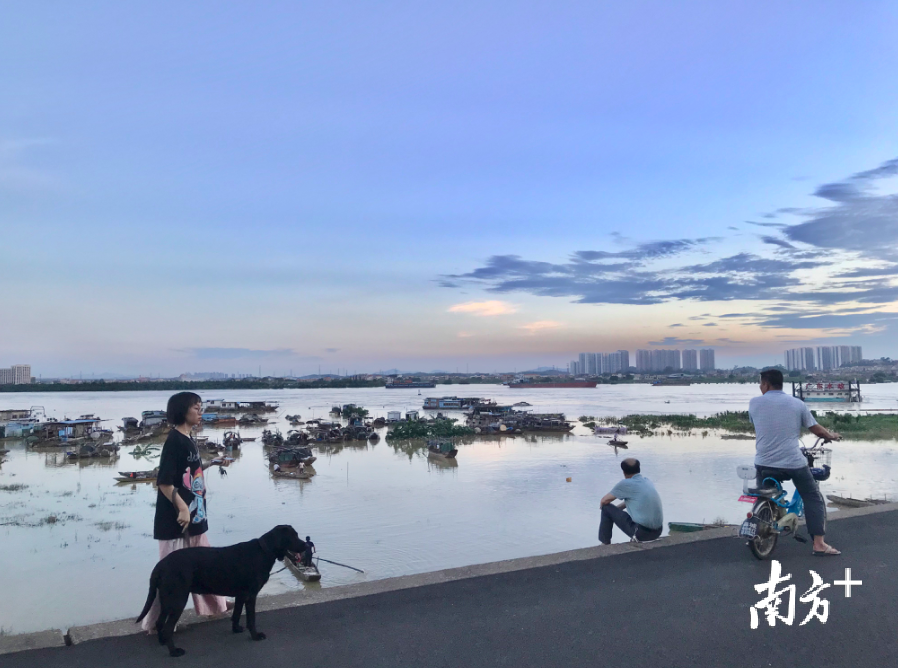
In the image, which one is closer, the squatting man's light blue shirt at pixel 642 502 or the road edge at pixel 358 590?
the road edge at pixel 358 590

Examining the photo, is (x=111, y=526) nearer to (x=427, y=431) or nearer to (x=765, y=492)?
(x=765, y=492)

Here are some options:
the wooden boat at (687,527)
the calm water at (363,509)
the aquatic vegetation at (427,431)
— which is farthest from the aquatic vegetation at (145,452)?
the wooden boat at (687,527)

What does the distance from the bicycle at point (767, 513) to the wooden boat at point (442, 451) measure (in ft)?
63.8

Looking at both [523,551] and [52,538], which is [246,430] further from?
[523,551]

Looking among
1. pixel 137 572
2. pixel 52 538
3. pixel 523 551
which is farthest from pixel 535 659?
pixel 52 538

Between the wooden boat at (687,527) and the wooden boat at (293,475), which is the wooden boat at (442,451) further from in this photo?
the wooden boat at (687,527)

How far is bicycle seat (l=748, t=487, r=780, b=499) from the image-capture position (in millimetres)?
5340

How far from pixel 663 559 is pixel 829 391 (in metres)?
71.6

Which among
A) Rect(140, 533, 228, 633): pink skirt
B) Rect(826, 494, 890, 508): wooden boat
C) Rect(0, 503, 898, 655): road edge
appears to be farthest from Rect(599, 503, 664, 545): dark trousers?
Rect(826, 494, 890, 508): wooden boat

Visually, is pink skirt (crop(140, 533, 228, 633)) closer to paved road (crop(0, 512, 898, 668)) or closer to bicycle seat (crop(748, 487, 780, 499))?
paved road (crop(0, 512, 898, 668))

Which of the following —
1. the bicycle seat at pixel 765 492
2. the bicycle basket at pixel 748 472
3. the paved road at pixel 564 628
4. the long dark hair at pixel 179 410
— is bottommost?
the paved road at pixel 564 628

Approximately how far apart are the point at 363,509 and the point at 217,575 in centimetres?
1224

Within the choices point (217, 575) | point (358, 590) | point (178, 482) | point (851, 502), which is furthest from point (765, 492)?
point (851, 502)

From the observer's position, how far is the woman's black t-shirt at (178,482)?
406 centimetres
